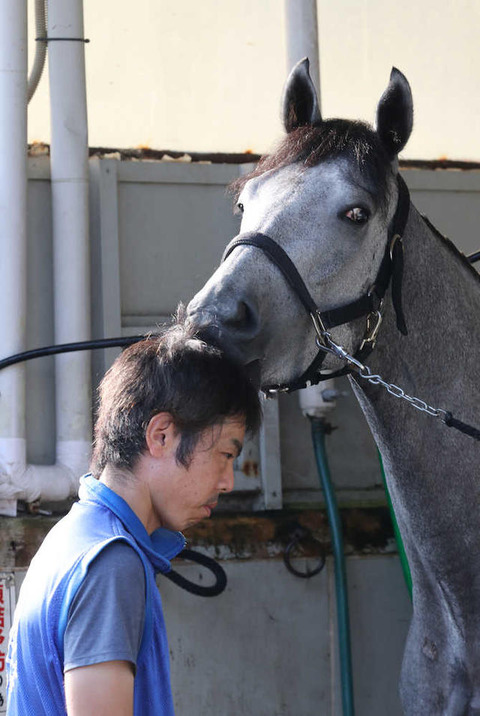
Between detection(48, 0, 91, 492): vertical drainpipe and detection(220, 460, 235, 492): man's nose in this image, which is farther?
detection(48, 0, 91, 492): vertical drainpipe

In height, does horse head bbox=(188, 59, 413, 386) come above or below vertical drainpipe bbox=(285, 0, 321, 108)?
below

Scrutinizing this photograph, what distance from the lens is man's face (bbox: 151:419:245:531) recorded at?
1.44 m

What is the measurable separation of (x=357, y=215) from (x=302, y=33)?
1699 mm

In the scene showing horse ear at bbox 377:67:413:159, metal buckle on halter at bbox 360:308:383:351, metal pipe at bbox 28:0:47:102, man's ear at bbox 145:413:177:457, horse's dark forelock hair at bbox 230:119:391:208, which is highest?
metal pipe at bbox 28:0:47:102

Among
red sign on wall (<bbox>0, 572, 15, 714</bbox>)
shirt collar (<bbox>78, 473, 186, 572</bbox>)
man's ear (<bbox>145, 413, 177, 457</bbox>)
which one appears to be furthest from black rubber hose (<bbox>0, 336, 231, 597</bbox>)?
man's ear (<bbox>145, 413, 177, 457</bbox>)

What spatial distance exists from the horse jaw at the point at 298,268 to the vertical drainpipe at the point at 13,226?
1252 millimetres

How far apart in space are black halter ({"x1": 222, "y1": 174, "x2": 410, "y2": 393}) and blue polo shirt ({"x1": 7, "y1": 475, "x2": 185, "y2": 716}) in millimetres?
823

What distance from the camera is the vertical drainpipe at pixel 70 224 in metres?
3.44

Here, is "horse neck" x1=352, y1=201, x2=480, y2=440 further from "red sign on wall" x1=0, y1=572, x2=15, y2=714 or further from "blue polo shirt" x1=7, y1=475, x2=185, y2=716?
"red sign on wall" x1=0, y1=572, x2=15, y2=714

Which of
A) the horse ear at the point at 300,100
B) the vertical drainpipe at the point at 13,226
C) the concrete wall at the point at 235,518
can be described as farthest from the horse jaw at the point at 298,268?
the concrete wall at the point at 235,518

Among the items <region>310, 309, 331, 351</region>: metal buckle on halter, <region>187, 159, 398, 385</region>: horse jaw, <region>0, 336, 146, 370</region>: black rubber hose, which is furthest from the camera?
<region>0, 336, 146, 370</region>: black rubber hose

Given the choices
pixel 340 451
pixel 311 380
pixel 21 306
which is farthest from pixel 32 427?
pixel 311 380

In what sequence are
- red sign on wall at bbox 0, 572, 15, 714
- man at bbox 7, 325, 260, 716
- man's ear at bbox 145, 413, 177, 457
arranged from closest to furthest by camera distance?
man at bbox 7, 325, 260, 716, man's ear at bbox 145, 413, 177, 457, red sign on wall at bbox 0, 572, 15, 714

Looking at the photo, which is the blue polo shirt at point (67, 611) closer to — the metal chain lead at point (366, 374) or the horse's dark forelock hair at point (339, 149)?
the metal chain lead at point (366, 374)
